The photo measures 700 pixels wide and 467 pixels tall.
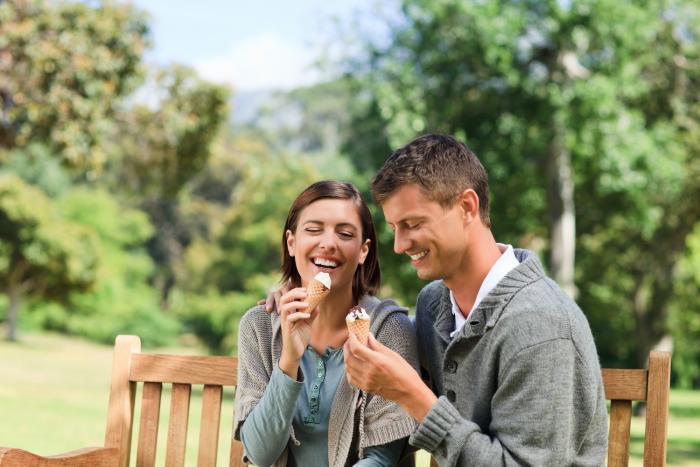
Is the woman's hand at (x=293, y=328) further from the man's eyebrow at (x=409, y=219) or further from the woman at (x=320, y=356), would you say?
the man's eyebrow at (x=409, y=219)

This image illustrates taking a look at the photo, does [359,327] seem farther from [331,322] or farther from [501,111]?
[501,111]

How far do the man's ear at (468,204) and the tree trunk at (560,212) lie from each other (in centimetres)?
1474

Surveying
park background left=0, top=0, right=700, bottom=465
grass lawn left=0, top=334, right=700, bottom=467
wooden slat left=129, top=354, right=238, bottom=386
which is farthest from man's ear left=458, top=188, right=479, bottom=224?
park background left=0, top=0, right=700, bottom=465

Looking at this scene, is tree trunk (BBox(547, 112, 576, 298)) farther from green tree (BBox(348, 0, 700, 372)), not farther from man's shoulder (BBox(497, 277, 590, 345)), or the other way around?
man's shoulder (BBox(497, 277, 590, 345))

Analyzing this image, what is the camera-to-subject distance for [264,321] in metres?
3.38

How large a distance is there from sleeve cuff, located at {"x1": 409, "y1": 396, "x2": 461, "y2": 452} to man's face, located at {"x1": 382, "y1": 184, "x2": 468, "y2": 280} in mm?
400

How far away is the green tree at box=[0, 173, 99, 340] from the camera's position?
3200 cm

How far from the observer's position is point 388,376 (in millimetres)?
2596

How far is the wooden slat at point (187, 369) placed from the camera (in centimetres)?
357

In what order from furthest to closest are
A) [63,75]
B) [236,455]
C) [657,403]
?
[63,75]
[236,455]
[657,403]

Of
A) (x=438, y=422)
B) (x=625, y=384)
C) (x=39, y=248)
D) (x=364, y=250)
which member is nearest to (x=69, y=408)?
(x=39, y=248)

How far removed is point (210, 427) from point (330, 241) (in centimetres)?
87

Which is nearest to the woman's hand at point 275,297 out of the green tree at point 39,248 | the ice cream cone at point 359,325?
the ice cream cone at point 359,325

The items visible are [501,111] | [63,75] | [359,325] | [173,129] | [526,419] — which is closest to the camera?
[526,419]
